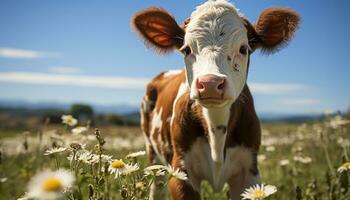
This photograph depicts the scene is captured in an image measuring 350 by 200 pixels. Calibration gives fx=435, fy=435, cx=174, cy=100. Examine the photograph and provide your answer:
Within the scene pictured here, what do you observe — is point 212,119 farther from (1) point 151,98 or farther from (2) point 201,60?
(1) point 151,98

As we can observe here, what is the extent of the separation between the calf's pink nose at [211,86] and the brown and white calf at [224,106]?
396 millimetres

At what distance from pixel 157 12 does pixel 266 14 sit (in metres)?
1.18

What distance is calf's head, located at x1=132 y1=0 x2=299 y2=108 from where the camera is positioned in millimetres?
3531

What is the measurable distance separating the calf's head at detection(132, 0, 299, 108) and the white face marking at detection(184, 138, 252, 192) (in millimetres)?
706

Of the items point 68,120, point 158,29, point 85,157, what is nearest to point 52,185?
point 85,157

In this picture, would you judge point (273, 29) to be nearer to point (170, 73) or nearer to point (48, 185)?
point (170, 73)

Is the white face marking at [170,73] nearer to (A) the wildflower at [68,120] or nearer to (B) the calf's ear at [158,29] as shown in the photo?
(B) the calf's ear at [158,29]

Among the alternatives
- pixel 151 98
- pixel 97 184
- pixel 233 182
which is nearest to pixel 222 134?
pixel 233 182

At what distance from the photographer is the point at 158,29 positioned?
496 centimetres

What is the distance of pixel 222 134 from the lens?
438 centimetres

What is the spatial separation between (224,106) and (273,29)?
1.21 meters

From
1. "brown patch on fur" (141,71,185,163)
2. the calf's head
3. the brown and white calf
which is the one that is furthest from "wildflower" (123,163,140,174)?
"brown patch on fur" (141,71,185,163)

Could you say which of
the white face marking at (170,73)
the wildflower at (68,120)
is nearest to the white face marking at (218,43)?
the wildflower at (68,120)

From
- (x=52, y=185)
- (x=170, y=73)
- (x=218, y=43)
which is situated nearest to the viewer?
(x=52, y=185)
